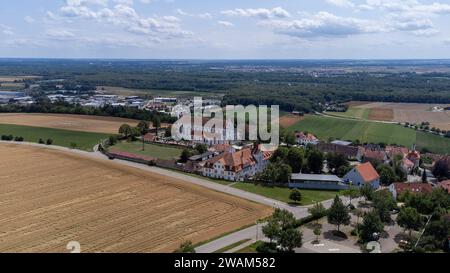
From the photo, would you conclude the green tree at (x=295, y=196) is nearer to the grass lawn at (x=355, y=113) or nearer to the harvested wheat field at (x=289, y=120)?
the harvested wheat field at (x=289, y=120)

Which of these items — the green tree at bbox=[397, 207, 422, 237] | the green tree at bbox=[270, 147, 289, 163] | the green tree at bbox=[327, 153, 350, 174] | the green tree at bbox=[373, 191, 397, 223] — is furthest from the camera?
the green tree at bbox=[270, 147, 289, 163]

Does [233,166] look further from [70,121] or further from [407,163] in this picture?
[70,121]

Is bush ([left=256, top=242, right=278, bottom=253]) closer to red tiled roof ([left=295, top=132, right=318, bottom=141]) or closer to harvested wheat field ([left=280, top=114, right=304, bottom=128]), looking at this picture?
red tiled roof ([left=295, top=132, right=318, bottom=141])

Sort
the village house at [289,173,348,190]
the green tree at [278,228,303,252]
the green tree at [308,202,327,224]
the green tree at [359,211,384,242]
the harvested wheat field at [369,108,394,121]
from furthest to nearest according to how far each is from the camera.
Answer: the harvested wheat field at [369,108,394,121] < the village house at [289,173,348,190] < the green tree at [308,202,327,224] < the green tree at [359,211,384,242] < the green tree at [278,228,303,252]

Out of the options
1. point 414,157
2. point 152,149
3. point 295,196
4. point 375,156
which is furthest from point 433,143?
point 152,149

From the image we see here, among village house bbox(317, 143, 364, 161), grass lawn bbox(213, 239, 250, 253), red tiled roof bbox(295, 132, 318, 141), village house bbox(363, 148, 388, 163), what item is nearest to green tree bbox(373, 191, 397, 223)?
grass lawn bbox(213, 239, 250, 253)

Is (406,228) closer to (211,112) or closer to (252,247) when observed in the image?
(252,247)
